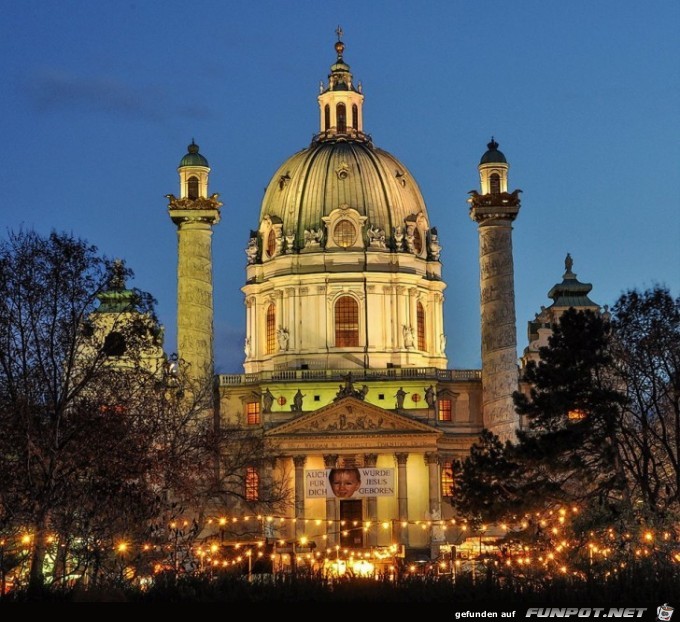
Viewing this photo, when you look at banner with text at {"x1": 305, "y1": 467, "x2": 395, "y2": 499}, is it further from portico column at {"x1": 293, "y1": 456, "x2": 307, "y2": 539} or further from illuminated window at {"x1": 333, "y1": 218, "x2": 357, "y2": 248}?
illuminated window at {"x1": 333, "y1": 218, "x2": 357, "y2": 248}

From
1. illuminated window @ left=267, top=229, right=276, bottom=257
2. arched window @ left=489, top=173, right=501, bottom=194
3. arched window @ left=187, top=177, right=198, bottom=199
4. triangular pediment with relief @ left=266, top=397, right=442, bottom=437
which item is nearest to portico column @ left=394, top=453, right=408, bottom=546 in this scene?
triangular pediment with relief @ left=266, top=397, right=442, bottom=437

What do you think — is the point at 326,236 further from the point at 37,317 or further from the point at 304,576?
the point at 304,576

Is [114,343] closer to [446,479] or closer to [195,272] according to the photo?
[195,272]

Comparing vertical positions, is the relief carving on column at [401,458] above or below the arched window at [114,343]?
above

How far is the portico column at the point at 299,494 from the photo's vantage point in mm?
106312

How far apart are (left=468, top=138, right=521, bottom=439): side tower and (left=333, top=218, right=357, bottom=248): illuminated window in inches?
687

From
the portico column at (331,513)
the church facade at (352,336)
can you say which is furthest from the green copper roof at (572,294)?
the portico column at (331,513)

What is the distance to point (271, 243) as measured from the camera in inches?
4877

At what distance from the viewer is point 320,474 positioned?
94438 millimetres

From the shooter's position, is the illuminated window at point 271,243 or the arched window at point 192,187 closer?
the arched window at point 192,187

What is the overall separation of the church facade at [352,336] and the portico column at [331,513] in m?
0.13

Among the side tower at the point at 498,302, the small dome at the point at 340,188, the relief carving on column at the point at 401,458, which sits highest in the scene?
the small dome at the point at 340,188

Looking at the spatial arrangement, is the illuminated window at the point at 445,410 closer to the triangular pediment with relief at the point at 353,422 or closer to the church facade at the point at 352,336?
the church facade at the point at 352,336

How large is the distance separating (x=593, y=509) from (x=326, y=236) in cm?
6310
